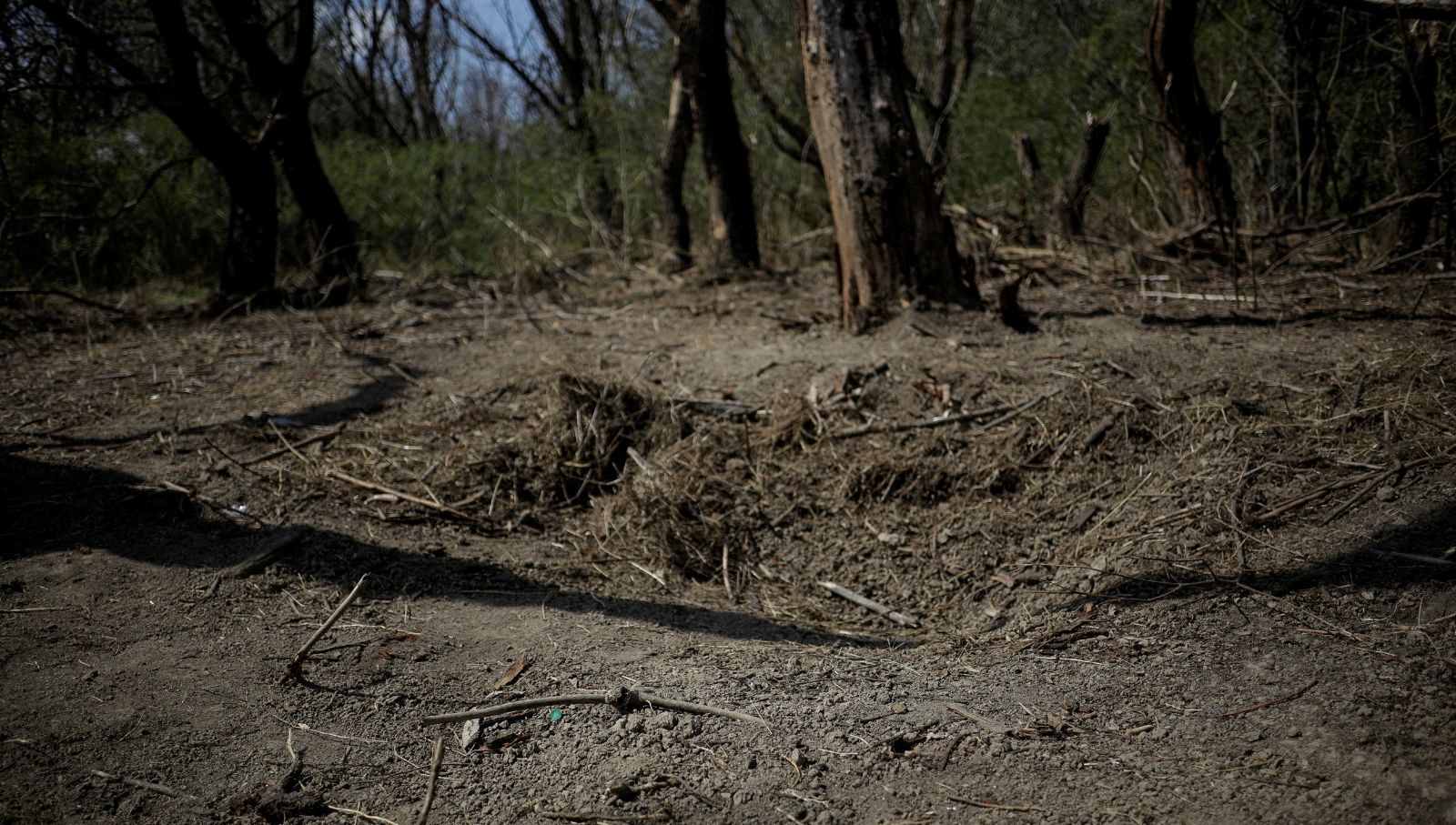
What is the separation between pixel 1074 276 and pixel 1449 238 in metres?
1.90

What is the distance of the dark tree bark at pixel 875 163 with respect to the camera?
4.78 meters

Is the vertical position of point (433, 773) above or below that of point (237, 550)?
below

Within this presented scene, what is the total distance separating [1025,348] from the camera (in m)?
4.49

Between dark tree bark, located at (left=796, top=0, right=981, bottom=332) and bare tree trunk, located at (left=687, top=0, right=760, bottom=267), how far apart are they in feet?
6.70

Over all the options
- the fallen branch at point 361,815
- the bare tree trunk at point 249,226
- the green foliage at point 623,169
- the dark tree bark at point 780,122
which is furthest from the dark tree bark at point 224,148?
the fallen branch at point 361,815

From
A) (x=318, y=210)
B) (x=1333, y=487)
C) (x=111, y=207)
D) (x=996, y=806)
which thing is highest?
(x=111, y=207)

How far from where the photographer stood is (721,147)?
698cm

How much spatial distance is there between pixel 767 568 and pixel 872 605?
0.47m

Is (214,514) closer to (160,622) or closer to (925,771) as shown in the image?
(160,622)

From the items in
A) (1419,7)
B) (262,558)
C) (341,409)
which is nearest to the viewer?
(262,558)

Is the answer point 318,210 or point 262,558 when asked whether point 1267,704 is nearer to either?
point 262,558

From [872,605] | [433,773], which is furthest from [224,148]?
[433,773]

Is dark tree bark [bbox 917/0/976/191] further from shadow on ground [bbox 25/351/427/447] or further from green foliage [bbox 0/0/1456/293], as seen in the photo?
shadow on ground [bbox 25/351/427/447]

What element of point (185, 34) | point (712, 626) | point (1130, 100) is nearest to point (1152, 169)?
point (1130, 100)
